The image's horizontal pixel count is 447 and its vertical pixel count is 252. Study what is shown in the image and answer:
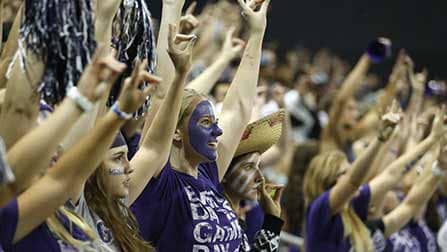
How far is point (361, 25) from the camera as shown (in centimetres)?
1239

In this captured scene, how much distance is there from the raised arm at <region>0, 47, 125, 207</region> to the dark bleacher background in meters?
9.23

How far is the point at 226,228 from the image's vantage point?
4086mm

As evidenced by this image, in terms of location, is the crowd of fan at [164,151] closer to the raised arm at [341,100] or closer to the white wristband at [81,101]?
the white wristband at [81,101]

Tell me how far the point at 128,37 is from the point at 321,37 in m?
8.80

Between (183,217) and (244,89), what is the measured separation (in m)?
0.72

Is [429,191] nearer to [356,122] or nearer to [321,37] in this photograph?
[356,122]

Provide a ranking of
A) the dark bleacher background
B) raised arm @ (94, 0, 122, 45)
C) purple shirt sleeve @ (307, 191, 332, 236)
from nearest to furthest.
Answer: raised arm @ (94, 0, 122, 45) → purple shirt sleeve @ (307, 191, 332, 236) → the dark bleacher background

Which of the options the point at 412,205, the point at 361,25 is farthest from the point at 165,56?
the point at 361,25

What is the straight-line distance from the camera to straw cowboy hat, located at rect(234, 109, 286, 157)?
4.77 metres

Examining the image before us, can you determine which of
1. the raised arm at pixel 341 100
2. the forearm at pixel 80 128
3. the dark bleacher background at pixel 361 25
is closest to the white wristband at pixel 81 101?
the forearm at pixel 80 128

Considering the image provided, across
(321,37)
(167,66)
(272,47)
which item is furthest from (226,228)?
(321,37)

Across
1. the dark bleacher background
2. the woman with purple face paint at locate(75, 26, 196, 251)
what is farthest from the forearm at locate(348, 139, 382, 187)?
the dark bleacher background

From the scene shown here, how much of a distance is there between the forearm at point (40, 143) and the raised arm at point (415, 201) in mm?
3783

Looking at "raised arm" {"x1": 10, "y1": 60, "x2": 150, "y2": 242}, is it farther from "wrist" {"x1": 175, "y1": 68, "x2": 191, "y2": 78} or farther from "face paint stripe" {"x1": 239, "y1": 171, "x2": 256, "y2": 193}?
"face paint stripe" {"x1": 239, "y1": 171, "x2": 256, "y2": 193}
